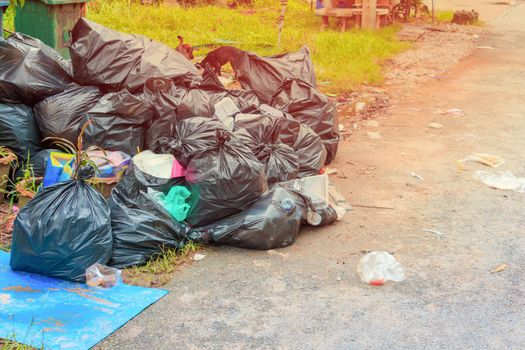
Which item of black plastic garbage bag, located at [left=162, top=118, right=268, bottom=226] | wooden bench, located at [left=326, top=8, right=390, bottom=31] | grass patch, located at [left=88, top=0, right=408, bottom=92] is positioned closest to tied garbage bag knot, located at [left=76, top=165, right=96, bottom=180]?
black plastic garbage bag, located at [left=162, top=118, right=268, bottom=226]

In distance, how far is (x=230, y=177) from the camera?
4.16 metres

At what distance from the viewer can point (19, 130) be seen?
185 inches

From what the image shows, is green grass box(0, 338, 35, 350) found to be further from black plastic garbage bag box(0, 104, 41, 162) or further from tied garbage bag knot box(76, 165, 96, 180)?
black plastic garbage bag box(0, 104, 41, 162)

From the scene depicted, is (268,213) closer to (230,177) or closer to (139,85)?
(230,177)

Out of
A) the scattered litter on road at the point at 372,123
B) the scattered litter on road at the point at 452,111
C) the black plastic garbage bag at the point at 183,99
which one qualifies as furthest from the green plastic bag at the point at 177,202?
the scattered litter on road at the point at 452,111

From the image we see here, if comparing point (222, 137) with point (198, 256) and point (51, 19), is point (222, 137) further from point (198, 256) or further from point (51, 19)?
point (51, 19)

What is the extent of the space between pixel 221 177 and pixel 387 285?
1161 millimetres

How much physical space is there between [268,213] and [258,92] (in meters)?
1.82

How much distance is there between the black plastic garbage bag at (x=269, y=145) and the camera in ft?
15.2

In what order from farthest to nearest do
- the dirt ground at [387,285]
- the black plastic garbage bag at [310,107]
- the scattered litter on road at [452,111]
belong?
the scattered litter on road at [452,111] < the black plastic garbage bag at [310,107] < the dirt ground at [387,285]

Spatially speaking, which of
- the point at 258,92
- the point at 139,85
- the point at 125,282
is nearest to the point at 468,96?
the point at 258,92

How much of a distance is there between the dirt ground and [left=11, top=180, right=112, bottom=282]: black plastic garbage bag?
50 centimetres

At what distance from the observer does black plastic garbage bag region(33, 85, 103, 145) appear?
477cm

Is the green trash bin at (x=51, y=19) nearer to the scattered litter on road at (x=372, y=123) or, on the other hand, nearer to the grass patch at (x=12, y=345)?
the scattered litter on road at (x=372, y=123)
